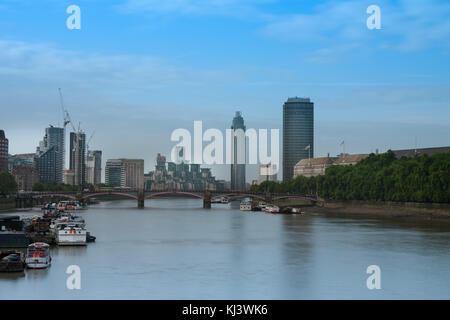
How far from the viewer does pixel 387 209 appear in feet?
A: 396

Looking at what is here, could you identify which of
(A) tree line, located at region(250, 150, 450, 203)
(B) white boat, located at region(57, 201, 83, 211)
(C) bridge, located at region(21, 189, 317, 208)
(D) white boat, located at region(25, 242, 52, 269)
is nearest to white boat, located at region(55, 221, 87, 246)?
(D) white boat, located at region(25, 242, 52, 269)

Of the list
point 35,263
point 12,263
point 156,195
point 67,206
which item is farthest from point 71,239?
point 156,195

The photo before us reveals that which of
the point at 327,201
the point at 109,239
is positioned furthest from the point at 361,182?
the point at 109,239

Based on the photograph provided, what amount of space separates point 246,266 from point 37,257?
15.3 metres

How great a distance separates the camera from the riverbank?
103m

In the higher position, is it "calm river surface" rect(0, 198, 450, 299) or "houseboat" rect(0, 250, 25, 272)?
"houseboat" rect(0, 250, 25, 272)

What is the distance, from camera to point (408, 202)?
113688mm

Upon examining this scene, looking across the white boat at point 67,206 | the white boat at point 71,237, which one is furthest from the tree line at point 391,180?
the white boat at point 71,237

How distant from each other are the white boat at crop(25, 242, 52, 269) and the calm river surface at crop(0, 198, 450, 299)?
720mm

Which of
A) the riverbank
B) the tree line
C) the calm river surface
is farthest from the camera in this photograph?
the tree line

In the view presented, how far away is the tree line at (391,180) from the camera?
10509cm

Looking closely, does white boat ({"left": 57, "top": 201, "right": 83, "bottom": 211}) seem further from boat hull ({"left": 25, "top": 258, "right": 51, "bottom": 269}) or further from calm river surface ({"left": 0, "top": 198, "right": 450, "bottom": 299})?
boat hull ({"left": 25, "top": 258, "right": 51, "bottom": 269})

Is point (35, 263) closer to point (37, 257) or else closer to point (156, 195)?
point (37, 257)

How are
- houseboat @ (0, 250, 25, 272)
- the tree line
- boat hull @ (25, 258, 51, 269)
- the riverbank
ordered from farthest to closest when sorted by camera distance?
the tree line
the riverbank
boat hull @ (25, 258, 51, 269)
houseboat @ (0, 250, 25, 272)
